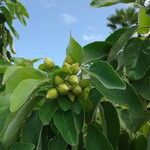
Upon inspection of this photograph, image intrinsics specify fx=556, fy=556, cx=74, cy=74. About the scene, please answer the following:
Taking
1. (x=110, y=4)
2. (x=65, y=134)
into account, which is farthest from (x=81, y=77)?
(x=110, y=4)

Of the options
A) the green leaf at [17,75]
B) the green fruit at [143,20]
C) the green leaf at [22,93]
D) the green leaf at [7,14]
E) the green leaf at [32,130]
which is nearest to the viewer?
the green leaf at [22,93]

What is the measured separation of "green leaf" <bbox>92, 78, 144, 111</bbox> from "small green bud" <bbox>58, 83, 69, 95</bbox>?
0.24ft

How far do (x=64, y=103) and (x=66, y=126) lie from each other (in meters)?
0.07

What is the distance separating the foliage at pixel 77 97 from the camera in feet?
4.58

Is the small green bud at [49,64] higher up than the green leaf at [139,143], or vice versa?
the small green bud at [49,64]

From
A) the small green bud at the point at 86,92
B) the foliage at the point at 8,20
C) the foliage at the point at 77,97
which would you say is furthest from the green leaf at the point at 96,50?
the foliage at the point at 8,20

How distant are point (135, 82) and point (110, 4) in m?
0.31

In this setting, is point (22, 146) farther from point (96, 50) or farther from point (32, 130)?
point (96, 50)

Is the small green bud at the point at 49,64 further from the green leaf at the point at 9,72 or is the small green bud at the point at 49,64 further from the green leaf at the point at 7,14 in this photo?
the green leaf at the point at 7,14

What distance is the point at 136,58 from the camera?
1621 mm

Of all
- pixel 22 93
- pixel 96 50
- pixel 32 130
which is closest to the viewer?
pixel 22 93

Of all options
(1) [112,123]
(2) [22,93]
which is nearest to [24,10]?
(1) [112,123]

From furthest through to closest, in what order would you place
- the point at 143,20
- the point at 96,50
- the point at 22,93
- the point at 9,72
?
the point at 143,20, the point at 96,50, the point at 9,72, the point at 22,93

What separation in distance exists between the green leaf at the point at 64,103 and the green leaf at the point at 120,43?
0.86ft
